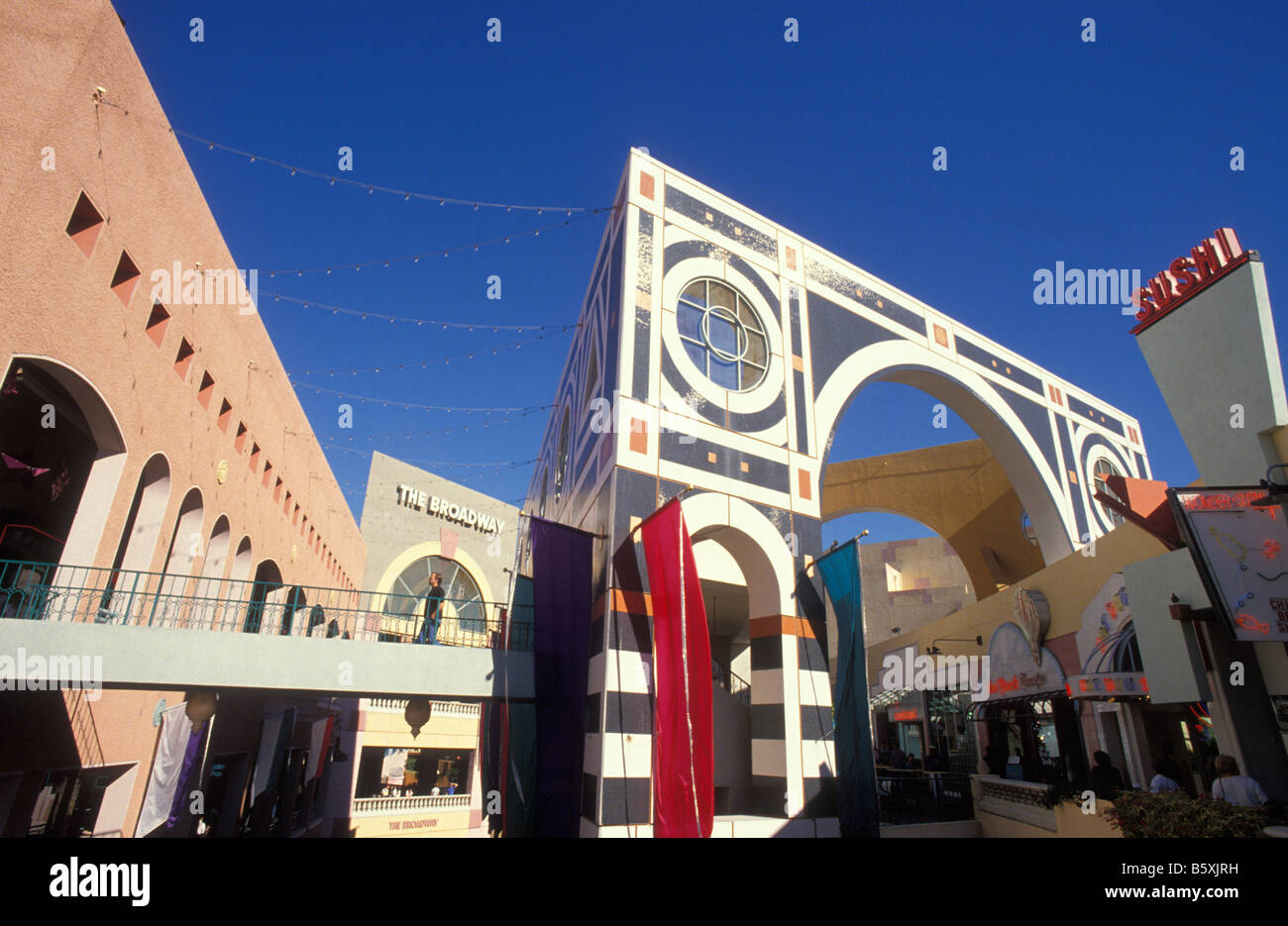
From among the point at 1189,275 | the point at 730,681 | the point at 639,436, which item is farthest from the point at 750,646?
the point at 1189,275

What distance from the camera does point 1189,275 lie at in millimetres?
11734

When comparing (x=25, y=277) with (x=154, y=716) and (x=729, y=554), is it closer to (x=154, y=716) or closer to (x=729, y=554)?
(x=154, y=716)

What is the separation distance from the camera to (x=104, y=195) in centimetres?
1007

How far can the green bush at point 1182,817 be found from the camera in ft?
23.9

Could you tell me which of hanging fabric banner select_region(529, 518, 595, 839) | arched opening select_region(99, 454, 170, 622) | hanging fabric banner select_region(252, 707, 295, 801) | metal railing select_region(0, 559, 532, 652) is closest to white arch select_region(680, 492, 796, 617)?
hanging fabric banner select_region(529, 518, 595, 839)

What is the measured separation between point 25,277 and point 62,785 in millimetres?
8223

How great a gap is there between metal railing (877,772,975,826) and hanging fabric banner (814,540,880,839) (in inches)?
127

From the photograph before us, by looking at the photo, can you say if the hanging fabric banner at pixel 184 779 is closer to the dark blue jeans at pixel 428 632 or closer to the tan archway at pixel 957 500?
the dark blue jeans at pixel 428 632

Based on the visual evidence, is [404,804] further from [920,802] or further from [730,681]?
[920,802]

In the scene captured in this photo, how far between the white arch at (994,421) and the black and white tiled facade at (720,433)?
10cm

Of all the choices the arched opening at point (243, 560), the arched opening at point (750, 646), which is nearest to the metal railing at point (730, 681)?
the arched opening at point (750, 646)

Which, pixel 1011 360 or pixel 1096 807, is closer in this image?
pixel 1096 807

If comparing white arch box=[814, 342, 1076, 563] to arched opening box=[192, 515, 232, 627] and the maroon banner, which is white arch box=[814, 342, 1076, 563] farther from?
arched opening box=[192, 515, 232, 627]
